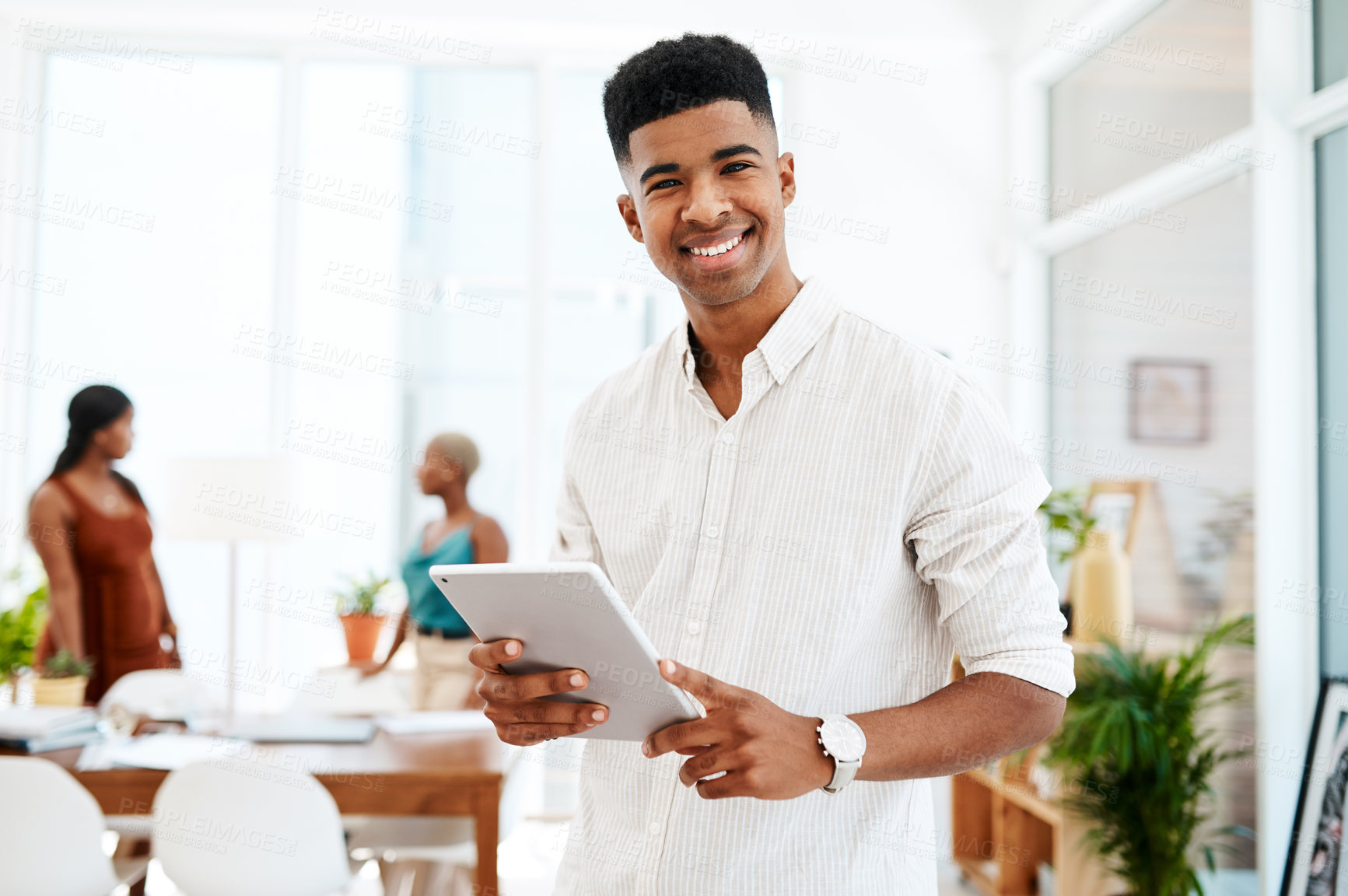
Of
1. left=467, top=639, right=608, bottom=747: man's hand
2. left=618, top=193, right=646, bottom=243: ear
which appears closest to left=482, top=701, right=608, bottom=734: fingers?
left=467, top=639, right=608, bottom=747: man's hand

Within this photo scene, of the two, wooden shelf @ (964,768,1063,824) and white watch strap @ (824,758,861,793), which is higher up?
white watch strap @ (824,758,861,793)

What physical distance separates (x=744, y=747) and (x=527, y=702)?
26 cm

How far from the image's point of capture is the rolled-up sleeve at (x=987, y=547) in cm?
103

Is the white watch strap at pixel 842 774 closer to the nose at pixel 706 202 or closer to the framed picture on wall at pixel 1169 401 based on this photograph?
the nose at pixel 706 202

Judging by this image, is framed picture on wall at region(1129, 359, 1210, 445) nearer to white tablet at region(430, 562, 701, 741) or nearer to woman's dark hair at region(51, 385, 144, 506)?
white tablet at region(430, 562, 701, 741)

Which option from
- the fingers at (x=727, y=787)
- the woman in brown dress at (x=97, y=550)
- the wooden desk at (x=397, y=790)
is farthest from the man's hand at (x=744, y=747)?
the woman in brown dress at (x=97, y=550)

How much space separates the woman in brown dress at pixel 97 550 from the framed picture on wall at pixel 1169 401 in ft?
11.4

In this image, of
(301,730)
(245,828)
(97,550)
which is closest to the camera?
(245,828)

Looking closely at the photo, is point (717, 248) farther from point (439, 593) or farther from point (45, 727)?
point (439, 593)

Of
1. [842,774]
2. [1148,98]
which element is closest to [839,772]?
[842,774]

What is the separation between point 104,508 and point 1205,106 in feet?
12.7

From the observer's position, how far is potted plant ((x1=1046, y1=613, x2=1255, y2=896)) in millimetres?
2676

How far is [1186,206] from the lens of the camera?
3.32 metres

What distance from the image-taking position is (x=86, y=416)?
3.33 meters
